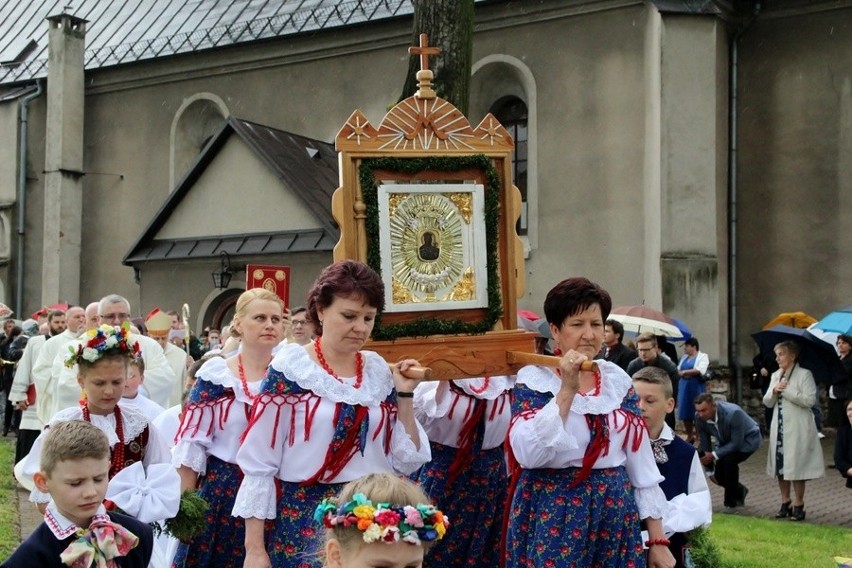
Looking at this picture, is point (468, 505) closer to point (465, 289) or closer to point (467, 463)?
point (467, 463)

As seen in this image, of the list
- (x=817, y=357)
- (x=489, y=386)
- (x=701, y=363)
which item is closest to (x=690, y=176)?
(x=701, y=363)

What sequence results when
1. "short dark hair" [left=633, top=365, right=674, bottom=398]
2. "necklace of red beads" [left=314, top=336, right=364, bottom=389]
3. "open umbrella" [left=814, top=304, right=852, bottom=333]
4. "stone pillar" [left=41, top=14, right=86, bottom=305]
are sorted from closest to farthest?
"necklace of red beads" [left=314, top=336, right=364, bottom=389] < "short dark hair" [left=633, top=365, right=674, bottom=398] < "open umbrella" [left=814, top=304, right=852, bottom=333] < "stone pillar" [left=41, top=14, right=86, bottom=305]

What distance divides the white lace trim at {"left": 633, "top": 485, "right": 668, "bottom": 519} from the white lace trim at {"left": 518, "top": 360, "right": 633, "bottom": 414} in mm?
394

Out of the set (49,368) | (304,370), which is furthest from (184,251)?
(304,370)

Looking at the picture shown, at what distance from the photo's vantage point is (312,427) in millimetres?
4375

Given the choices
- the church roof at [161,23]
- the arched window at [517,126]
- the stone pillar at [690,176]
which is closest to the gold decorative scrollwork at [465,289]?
the stone pillar at [690,176]

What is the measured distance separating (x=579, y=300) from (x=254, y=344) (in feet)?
5.68

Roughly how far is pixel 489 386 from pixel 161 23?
918 inches

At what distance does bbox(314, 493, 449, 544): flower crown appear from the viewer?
2.86 m

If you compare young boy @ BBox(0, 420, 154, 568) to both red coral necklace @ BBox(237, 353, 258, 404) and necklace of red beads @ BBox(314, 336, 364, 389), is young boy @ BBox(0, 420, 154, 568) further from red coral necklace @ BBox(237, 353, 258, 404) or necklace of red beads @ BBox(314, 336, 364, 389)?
red coral necklace @ BBox(237, 353, 258, 404)

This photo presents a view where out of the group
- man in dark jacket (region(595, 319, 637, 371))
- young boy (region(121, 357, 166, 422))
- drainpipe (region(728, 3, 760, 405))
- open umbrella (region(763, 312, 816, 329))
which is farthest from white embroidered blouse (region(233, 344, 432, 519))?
drainpipe (region(728, 3, 760, 405))

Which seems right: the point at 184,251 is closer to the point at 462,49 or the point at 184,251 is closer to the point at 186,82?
the point at 186,82

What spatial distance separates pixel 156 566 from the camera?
5902mm

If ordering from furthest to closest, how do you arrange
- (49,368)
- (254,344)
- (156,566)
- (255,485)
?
(49,368), (156,566), (254,344), (255,485)
